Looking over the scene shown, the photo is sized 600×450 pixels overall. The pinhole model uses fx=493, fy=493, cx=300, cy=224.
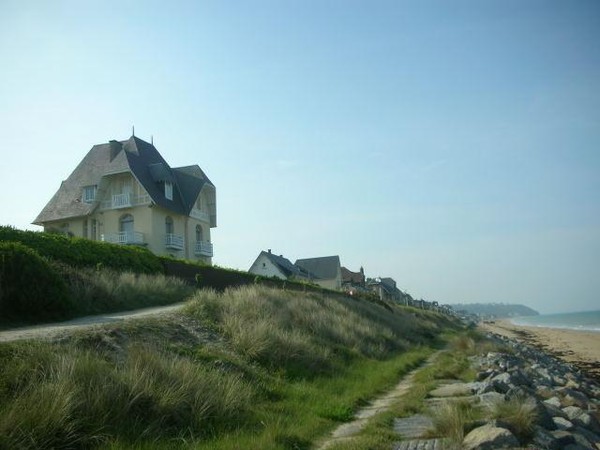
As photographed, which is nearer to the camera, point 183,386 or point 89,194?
point 183,386

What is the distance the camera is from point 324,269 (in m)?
75.2

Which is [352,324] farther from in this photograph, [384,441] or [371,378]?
[384,441]

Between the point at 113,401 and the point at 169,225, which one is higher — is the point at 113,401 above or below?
below

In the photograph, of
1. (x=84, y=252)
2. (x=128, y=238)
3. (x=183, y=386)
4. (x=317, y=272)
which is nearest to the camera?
(x=183, y=386)

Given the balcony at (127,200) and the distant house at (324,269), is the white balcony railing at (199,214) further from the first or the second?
the distant house at (324,269)

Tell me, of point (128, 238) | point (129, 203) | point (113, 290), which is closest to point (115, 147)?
point (129, 203)

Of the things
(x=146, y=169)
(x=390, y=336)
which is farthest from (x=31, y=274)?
(x=146, y=169)

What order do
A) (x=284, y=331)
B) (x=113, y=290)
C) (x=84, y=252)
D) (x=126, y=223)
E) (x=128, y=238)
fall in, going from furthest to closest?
(x=126, y=223) < (x=128, y=238) < (x=84, y=252) < (x=113, y=290) < (x=284, y=331)

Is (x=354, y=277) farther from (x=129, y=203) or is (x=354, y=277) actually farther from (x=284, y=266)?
(x=129, y=203)

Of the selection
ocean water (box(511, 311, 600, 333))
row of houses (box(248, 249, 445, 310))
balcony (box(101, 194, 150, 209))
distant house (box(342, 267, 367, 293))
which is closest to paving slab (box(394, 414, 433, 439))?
balcony (box(101, 194, 150, 209))

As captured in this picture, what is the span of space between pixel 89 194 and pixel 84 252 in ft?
69.9

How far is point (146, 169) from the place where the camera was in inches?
1485

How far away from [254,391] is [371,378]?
15.5ft

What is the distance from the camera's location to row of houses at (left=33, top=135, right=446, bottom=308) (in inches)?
1412
